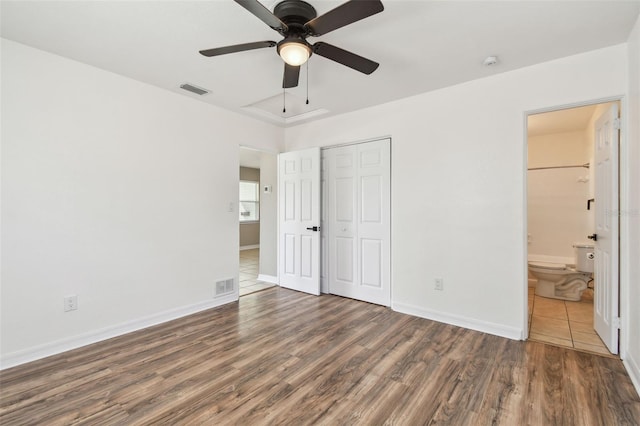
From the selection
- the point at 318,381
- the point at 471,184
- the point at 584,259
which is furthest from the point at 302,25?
the point at 584,259

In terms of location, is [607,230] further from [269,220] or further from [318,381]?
[269,220]

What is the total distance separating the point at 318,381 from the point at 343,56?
7.45 feet

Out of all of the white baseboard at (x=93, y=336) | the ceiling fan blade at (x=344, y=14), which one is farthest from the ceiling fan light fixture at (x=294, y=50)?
the white baseboard at (x=93, y=336)

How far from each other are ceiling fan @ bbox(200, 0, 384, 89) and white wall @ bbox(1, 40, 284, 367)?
5.20ft

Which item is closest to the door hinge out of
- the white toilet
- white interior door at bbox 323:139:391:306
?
the white toilet

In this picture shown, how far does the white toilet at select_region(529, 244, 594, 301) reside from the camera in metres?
3.84

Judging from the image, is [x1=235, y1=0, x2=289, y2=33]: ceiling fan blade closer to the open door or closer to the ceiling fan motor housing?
the ceiling fan motor housing

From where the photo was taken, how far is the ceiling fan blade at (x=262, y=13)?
1488mm

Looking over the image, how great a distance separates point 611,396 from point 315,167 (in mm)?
3525

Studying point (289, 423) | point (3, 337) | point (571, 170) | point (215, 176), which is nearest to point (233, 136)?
point (215, 176)

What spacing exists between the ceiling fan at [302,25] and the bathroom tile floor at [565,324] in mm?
2947

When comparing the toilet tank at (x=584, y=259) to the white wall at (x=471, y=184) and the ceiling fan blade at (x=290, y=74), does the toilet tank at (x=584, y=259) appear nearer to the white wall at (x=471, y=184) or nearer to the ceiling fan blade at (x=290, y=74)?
the white wall at (x=471, y=184)

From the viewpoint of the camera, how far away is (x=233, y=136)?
3.94 m

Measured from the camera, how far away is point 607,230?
2.54 m
